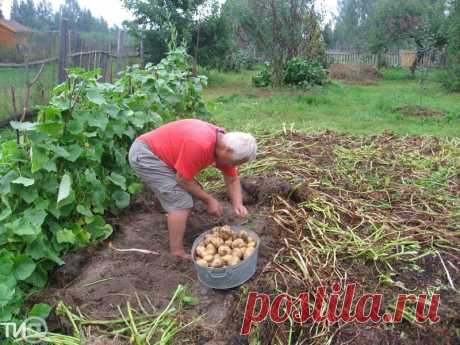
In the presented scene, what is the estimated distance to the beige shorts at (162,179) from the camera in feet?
10.0

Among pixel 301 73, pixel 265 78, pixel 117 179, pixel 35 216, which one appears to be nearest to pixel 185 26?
pixel 265 78

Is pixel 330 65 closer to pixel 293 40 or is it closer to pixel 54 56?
pixel 293 40

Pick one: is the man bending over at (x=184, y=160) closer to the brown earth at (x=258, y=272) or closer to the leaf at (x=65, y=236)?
the brown earth at (x=258, y=272)

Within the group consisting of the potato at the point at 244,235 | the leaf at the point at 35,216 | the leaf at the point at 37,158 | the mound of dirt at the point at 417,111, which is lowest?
the potato at the point at 244,235

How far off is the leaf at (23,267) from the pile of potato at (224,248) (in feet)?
3.13

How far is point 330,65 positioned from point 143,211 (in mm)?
15933

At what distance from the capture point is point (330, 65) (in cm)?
1827

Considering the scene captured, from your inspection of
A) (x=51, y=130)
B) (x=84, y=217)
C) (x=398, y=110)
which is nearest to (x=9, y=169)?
(x=51, y=130)

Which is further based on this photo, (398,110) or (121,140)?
(398,110)

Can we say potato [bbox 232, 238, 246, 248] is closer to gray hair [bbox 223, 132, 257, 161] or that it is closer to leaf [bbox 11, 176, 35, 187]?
gray hair [bbox 223, 132, 257, 161]

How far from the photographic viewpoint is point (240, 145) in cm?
276

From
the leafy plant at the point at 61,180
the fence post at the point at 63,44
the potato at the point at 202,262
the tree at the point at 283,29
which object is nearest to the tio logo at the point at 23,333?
the leafy plant at the point at 61,180

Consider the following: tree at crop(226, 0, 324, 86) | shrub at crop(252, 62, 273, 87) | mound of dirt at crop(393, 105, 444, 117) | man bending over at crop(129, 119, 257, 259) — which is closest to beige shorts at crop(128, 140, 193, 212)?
man bending over at crop(129, 119, 257, 259)

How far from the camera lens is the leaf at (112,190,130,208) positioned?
3590 millimetres
